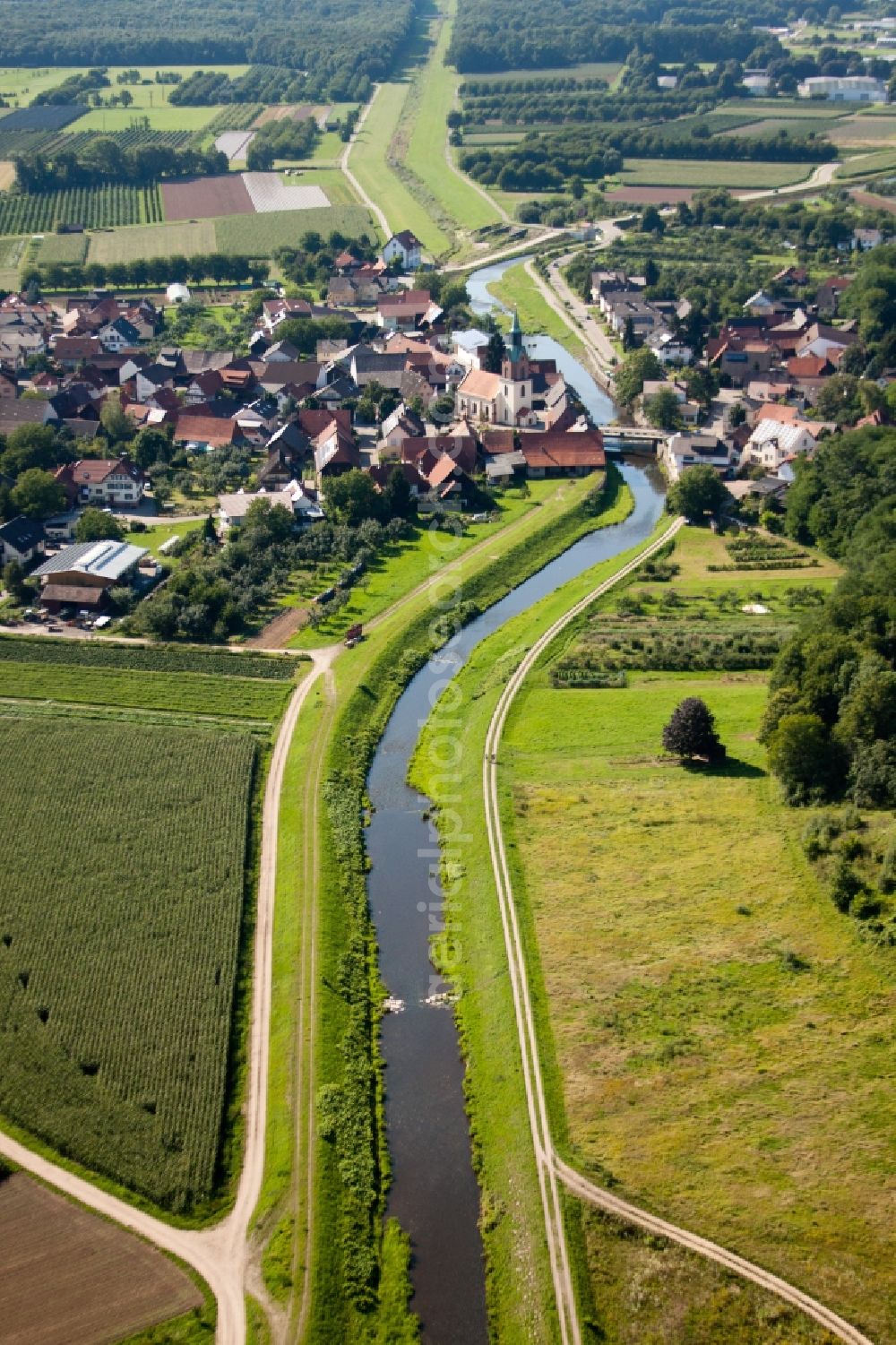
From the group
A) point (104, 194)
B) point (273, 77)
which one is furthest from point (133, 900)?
point (273, 77)

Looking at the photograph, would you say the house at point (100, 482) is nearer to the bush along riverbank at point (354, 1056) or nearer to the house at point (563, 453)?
the bush along riverbank at point (354, 1056)

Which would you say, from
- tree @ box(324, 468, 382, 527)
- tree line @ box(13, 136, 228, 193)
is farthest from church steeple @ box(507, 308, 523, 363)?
tree line @ box(13, 136, 228, 193)

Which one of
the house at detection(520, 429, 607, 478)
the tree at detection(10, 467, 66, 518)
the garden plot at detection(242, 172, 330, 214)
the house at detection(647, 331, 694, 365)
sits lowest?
the tree at detection(10, 467, 66, 518)

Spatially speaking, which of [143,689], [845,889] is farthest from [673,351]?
[845,889]

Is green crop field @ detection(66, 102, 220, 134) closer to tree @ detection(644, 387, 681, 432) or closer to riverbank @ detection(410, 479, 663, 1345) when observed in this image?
tree @ detection(644, 387, 681, 432)

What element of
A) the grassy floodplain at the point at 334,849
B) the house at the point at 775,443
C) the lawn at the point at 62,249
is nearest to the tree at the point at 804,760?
the grassy floodplain at the point at 334,849

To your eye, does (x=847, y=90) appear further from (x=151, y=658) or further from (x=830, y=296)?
(x=151, y=658)

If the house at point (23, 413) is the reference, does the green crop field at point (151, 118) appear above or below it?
above
